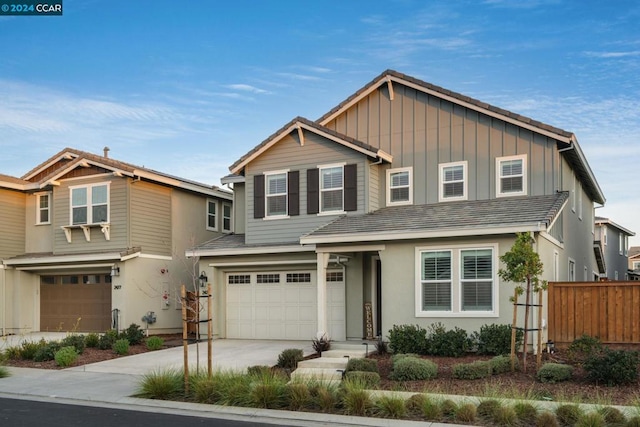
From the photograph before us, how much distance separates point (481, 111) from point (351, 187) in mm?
4351

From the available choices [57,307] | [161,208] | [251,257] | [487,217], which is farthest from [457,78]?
[57,307]

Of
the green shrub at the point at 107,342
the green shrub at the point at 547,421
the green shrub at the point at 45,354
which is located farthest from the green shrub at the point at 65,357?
the green shrub at the point at 547,421

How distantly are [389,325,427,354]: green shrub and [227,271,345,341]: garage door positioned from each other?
3403mm

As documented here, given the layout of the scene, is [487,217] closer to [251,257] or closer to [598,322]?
[598,322]

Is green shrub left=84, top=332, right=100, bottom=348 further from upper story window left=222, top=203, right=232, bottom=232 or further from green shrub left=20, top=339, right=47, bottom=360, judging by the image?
upper story window left=222, top=203, right=232, bottom=232

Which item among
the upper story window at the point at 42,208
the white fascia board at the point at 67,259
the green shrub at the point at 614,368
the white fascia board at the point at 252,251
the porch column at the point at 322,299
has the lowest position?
the green shrub at the point at 614,368

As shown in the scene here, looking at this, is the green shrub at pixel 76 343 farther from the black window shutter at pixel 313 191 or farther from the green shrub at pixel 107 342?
the black window shutter at pixel 313 191

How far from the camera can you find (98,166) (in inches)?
947

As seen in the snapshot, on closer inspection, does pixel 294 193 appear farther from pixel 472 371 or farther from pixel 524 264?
pixel 472 371

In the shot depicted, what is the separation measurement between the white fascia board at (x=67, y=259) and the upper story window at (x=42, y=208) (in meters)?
1.99

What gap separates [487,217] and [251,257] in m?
8.08

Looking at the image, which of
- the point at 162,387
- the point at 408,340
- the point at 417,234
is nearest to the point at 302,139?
the point at 417,234

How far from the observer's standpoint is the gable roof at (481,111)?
18.5 metres

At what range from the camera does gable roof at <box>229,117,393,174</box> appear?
775 inches
